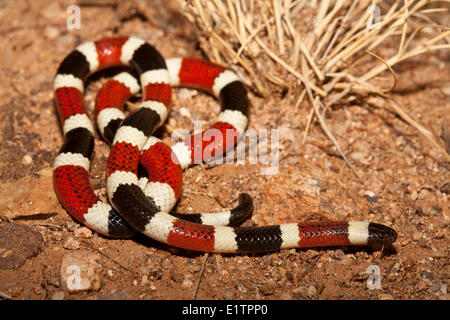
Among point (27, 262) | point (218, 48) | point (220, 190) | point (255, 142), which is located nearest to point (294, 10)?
point (218, 48)

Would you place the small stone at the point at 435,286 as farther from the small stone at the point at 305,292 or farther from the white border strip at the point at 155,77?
the white border strip at the point at 155,77

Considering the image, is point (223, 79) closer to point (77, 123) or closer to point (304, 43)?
point (304, 43)

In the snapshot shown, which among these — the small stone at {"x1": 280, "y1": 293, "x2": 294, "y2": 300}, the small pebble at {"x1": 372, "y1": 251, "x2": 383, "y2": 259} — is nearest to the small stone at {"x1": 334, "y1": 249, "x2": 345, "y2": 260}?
the small pebble at {"x1": 372, "y1": 251, "x2": 383, "y2": 259}

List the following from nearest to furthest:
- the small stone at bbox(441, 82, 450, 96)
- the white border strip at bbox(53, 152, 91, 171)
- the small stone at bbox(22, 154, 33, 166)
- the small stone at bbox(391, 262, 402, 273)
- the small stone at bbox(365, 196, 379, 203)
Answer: the small stone at bbox(391, 262, 402, 273) → the white border strip at bbox(53, 152, 91, 171) → the small stone at bbox(365, 196, 379, 203) → the small stone at bbox(22, 154, 33, 166) → the small stone at bbox(441, 82, 450, 96)

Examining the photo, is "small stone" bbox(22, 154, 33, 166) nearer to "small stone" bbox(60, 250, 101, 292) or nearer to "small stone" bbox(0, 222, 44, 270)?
"small stone" bbox(0, 222, 44, 270)

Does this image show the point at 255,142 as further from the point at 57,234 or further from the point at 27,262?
the point at 27,262

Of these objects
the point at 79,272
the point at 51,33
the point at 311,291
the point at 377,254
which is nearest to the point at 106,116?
the point at 79,272
